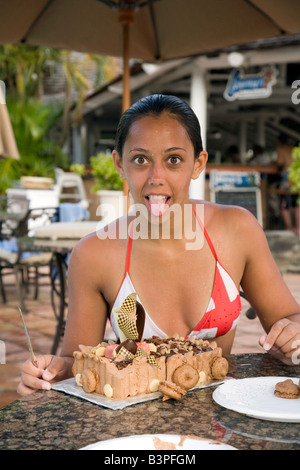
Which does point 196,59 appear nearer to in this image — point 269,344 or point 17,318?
point 17,318

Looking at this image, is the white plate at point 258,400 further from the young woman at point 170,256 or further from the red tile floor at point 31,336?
the red tile floor at point 31,336

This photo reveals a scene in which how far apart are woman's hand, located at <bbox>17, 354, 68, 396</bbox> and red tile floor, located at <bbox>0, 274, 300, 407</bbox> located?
1.90m

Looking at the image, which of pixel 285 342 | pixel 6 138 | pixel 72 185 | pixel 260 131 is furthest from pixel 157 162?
pixel 260 131

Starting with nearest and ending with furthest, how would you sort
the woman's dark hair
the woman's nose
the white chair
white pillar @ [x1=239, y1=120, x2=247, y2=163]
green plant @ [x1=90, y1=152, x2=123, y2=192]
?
the woman's nose < the woman's dark hair < green plant @ [x1=90, y1=152, x2=123, y2=192] < the white chair < white pillar @ [x1=239, y1=120, x2=247, y2=163]

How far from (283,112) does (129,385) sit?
52.1 ft

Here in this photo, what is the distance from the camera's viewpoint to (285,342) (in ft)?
4.78

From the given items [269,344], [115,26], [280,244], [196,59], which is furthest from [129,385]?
[196,59]

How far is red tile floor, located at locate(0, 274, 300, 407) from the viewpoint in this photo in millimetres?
3630

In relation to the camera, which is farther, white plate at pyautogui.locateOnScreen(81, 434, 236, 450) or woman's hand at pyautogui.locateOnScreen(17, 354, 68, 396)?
woman's hand at pyautogui.locateOnScreen(17, 354, 68, 396)

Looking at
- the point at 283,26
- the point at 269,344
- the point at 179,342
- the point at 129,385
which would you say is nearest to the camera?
the point at 129,385

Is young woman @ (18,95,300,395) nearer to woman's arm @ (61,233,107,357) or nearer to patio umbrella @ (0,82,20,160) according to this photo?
woman's arm @ (61,233,107,357)

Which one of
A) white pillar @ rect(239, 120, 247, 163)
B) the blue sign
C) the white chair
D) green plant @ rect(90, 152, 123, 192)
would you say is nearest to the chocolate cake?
green plant @ rect(90, 152, 123, 192)

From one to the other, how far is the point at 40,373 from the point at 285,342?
0.62 meters

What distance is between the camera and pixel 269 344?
1479 mm
